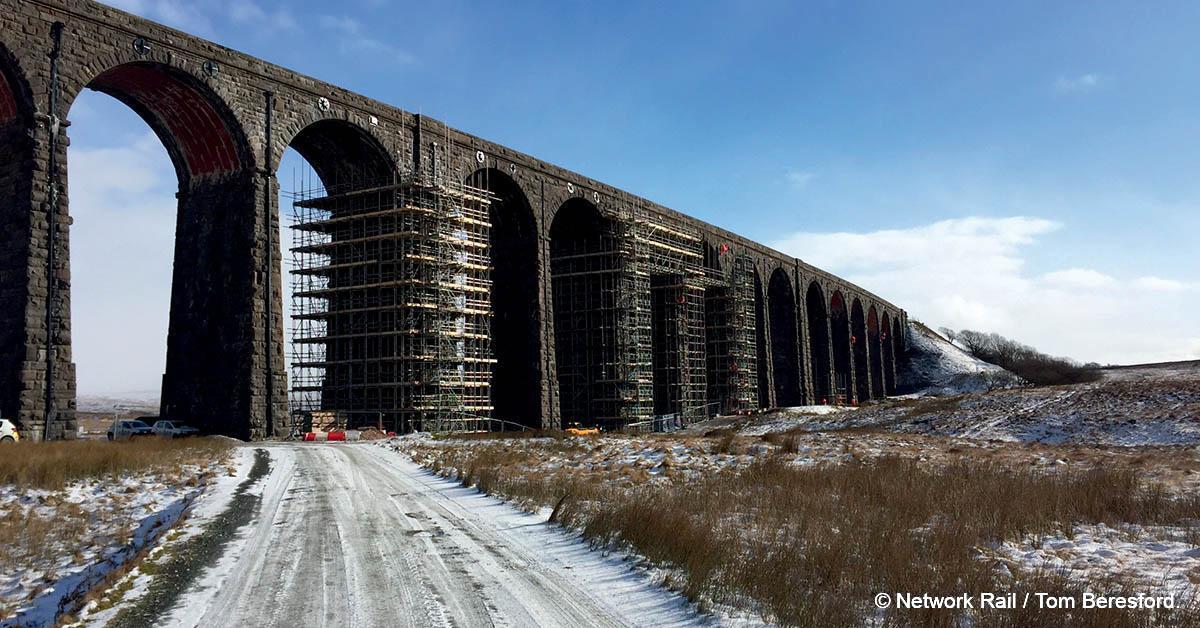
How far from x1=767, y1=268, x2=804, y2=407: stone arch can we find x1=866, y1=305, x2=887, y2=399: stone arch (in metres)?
27.2

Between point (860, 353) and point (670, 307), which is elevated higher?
point (670, 307)

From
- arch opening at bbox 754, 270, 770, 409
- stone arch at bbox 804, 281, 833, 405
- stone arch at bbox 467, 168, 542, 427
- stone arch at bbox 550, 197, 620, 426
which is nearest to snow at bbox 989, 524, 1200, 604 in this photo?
stone arch at bbox 467, 168, 542, 427

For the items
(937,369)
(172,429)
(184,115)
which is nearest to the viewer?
(172,429)

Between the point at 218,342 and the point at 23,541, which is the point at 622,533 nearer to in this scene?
the point at 23,541

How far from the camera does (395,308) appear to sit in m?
32.9

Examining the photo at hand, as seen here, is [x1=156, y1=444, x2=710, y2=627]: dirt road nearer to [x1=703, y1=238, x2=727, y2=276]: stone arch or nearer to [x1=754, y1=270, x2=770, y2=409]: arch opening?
[x1=703, y1=238, x2=727, y2=276]: stone arch

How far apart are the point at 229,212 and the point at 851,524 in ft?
88.6

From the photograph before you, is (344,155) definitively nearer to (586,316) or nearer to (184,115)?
(184,115)

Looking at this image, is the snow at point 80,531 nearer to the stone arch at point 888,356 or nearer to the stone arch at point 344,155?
the stone arch at point 344,155

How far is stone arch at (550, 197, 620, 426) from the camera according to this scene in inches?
1786

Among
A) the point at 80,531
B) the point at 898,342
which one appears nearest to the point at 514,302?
the point at 80,531

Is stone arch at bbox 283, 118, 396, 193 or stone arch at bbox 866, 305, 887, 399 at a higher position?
stone arch at bbox 283, 118, 396, 193

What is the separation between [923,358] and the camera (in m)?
111

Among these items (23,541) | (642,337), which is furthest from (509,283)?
(23,541)
